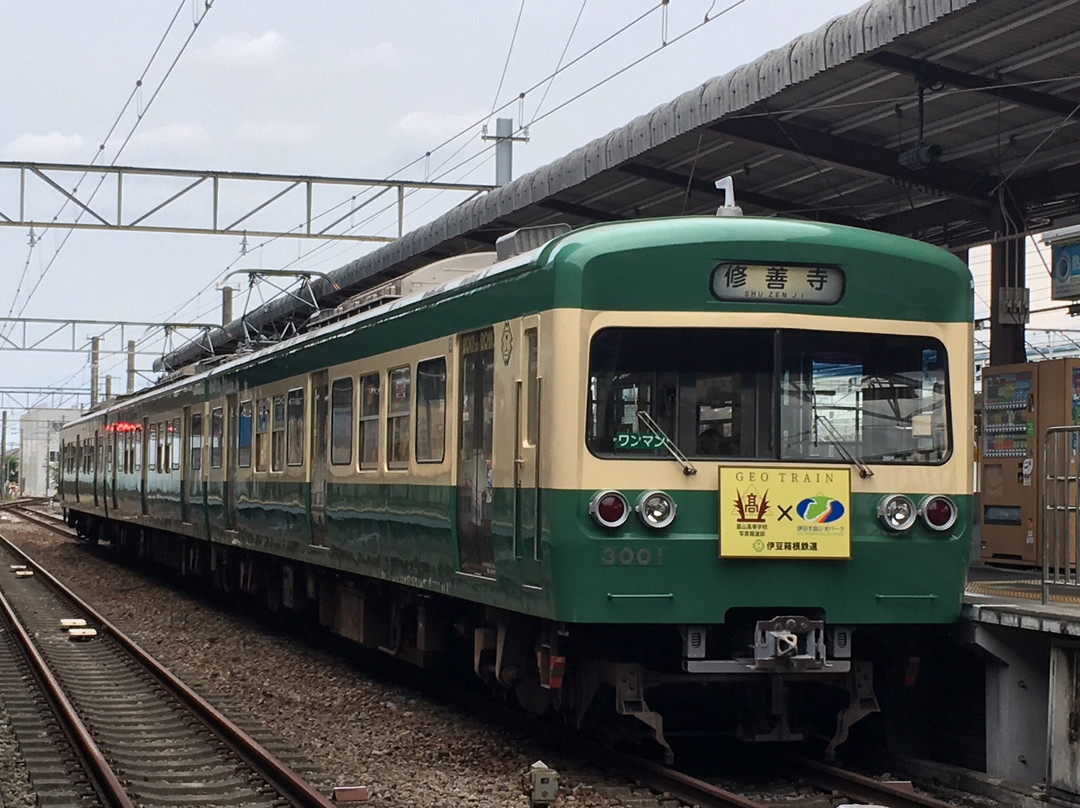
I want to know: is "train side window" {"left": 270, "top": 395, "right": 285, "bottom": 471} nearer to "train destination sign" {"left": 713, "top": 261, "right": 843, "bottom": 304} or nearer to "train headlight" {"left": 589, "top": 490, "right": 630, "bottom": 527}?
"train headlight" {"left": 589, "top": 490, "right": 630, "bottom": 527}

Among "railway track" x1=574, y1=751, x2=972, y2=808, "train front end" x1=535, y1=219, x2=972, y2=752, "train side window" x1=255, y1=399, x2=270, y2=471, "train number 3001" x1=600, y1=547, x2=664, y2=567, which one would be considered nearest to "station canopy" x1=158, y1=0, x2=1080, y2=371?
"train front end" x1=535, y1=219, x2=972, y2=752

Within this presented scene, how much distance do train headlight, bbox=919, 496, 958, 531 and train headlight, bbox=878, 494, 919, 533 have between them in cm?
6

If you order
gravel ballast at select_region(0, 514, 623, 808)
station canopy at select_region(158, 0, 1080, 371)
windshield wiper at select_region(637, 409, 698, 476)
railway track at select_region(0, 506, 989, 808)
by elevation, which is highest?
station canopy at select_region(158, 0, 1080, 371)

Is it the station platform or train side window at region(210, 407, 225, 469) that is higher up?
train side window at region(210, 407, 225, 469)

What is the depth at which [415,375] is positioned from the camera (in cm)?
1041

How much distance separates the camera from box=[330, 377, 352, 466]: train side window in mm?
12070

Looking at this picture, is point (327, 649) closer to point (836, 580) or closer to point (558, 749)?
point (558, 749)

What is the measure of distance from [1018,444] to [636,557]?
19.8 ft

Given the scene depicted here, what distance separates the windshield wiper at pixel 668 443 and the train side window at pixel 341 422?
169 inches

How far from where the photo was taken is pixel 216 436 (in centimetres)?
1781

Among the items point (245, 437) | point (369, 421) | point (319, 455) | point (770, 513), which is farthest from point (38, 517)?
point (770, 513)

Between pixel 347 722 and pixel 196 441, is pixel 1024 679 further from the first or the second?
→ pixel 196 441

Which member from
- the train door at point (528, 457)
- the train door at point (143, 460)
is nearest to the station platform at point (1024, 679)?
the train door at point (528, 457)

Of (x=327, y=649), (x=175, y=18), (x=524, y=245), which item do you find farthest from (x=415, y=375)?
(x=175, y=18)
